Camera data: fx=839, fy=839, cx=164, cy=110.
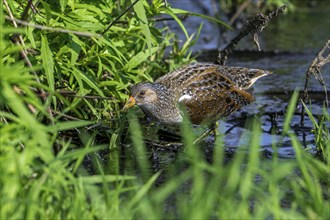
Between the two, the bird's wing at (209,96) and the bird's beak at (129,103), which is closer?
the bird's beak at (129,103)

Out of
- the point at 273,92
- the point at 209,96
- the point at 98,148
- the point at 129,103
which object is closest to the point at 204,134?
the point at 209,96

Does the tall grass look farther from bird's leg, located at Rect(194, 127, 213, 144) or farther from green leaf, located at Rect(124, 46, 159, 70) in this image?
bird's leg, located at Rect(194, 127, 213, 144)

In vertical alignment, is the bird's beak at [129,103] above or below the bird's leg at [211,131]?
above

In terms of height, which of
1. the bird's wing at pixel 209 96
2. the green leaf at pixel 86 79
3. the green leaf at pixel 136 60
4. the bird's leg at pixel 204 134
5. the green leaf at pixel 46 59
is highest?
the green leaf at pixel 46 59

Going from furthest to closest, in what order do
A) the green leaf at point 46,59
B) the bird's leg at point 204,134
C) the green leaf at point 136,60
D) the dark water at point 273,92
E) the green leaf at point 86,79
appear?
1. the bird's leg at point 204,134
2. the green leaf at point 136,60
3. the dark water at point 273,92
4. the green leaf at point 86,79
5. the green leaf at point 46,59

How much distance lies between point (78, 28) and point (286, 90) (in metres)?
3.06

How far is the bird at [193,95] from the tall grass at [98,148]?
21 centimetres

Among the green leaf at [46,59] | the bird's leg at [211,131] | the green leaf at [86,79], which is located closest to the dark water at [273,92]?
the bird's leg at [211,131]

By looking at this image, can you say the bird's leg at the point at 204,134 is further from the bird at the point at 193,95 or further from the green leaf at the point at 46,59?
the green leaf at the point at 46,59

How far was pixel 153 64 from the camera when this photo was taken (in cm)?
664

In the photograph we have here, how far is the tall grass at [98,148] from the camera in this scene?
3.45 metres

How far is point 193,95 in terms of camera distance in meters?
6.25

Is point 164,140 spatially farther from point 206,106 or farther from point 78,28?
point 78,28

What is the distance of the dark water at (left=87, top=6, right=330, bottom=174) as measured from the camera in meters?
5.78
